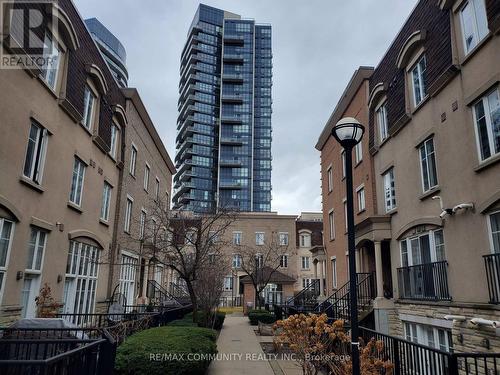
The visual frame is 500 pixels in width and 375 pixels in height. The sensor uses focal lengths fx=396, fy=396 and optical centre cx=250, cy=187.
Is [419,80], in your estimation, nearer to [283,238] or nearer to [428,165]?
A: [428,165]

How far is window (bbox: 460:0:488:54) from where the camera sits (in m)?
9.35

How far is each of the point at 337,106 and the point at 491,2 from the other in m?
12.0

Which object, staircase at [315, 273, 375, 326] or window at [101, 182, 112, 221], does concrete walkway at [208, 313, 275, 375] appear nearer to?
staircase at [315, 273, 375, 326]

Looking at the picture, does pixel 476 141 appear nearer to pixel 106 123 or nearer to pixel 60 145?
pixel 60 145

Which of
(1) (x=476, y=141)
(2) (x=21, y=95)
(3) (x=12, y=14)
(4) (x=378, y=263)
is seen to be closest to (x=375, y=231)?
(4) (x=378, y=263)

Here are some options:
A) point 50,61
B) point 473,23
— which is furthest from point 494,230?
point 50,61

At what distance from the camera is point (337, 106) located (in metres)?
20.6

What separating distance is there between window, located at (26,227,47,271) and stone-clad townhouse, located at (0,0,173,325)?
0.09 ft

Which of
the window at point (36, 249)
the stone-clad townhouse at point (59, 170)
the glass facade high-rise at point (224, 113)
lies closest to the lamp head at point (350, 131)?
the stone-clad townhouse at point (59, 170)

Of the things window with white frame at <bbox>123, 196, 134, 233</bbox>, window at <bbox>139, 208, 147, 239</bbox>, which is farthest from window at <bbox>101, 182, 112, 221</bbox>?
window at <bbox>139, 208, 147, 239</bbox>

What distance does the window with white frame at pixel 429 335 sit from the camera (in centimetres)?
1039

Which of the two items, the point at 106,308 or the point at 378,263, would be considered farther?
the point at 106,308

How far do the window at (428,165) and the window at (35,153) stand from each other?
11389 millimetres

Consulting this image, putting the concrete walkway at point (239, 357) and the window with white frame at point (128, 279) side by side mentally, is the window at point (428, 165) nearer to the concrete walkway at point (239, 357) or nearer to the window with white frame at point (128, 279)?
the concrete walkway at point (239, 357)
